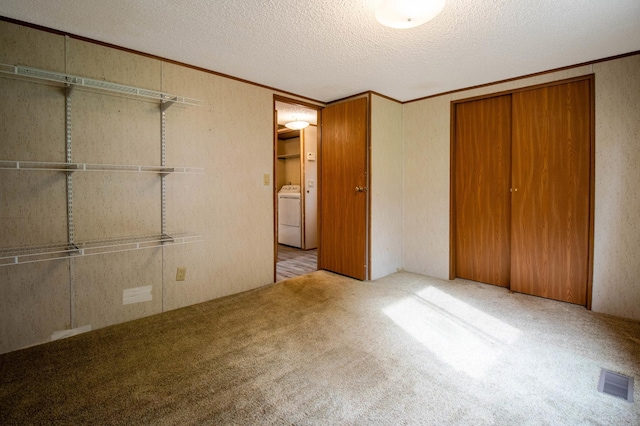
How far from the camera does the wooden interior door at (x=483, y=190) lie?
347 cm

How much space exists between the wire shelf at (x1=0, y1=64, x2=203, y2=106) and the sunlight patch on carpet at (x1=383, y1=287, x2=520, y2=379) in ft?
8.55

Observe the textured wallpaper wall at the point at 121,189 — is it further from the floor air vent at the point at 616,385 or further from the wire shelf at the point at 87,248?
the floor air vent at the point at 616,385

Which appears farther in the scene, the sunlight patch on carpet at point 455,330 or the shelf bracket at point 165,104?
the shelf bracket at point 165,104

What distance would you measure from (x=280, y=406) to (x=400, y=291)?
2.10m

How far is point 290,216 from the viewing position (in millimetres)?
5988

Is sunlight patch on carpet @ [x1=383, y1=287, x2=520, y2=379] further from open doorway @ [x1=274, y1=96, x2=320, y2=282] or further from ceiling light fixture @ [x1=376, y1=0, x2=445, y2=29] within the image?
ceiling light fixture @ [x1=376, y1=0, x2=445, y2=29]

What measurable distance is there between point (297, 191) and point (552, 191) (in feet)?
12.8

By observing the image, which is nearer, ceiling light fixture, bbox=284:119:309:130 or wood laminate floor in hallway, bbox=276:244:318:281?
wood laminate floor in hallway, bbox=276:244:318:281

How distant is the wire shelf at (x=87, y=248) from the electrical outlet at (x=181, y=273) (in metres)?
0.24

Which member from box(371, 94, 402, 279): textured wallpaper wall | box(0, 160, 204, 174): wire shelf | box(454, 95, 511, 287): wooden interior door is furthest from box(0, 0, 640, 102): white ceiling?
box(0, 160, 204, 174): wire shelf

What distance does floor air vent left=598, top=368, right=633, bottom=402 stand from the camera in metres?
1.73

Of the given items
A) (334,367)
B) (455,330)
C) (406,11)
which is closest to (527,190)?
(455,330)

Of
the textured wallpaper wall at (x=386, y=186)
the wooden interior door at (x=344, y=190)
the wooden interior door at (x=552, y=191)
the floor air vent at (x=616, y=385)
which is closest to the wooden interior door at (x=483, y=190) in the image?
the wooden interior door at (x=552, y=191)

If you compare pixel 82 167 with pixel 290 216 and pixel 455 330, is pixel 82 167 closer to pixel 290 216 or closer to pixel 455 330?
pixel 455 330
